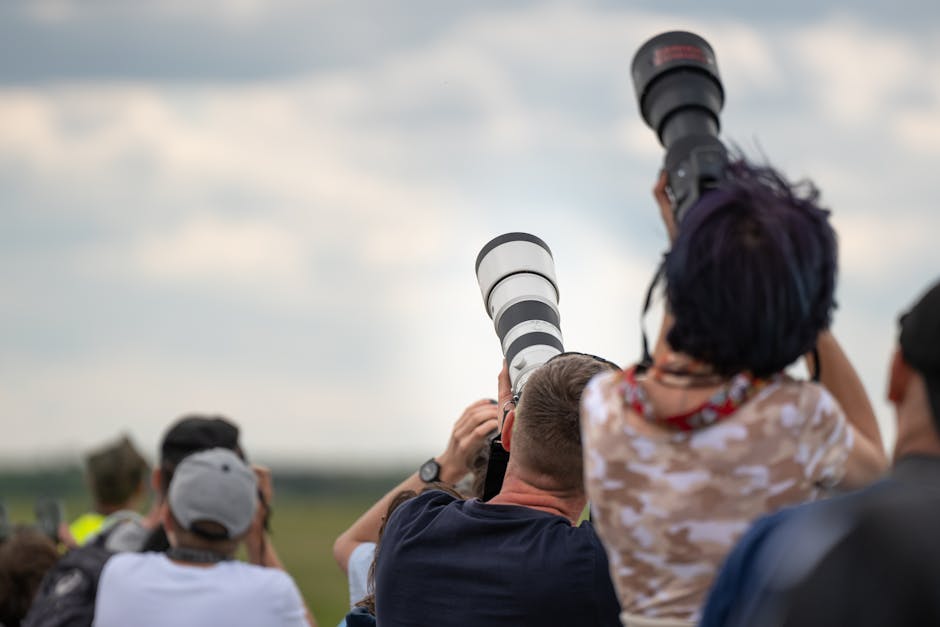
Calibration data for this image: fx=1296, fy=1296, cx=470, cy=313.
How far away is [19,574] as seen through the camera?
7.49m

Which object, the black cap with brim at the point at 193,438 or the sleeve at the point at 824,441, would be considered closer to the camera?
the sleeve at the point at 824,441

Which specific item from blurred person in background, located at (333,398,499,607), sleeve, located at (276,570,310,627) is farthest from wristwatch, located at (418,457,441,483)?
sleeve, located at (276,570,310,627)

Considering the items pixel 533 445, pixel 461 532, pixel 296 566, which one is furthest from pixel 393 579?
pixel 296 566

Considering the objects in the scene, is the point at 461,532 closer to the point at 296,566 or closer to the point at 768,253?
the point at 768,253

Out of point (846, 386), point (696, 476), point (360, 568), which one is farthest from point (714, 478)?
point (360, 568)

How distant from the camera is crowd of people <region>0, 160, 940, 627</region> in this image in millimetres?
2357

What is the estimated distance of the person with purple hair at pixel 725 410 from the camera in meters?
2.80

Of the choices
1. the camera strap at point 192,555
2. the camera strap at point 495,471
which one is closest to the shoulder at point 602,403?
the camera strap at point 495,471

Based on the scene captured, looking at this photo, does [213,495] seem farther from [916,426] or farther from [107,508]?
[916,426]

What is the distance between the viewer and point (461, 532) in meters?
3.94

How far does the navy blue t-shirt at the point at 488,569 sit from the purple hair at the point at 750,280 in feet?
3.59

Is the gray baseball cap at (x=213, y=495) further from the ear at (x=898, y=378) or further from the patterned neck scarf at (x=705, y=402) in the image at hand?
the ear at (x=898, y=378)

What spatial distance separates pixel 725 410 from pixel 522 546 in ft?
3.87

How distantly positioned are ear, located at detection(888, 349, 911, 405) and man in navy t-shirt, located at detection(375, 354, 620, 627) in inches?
49.5
